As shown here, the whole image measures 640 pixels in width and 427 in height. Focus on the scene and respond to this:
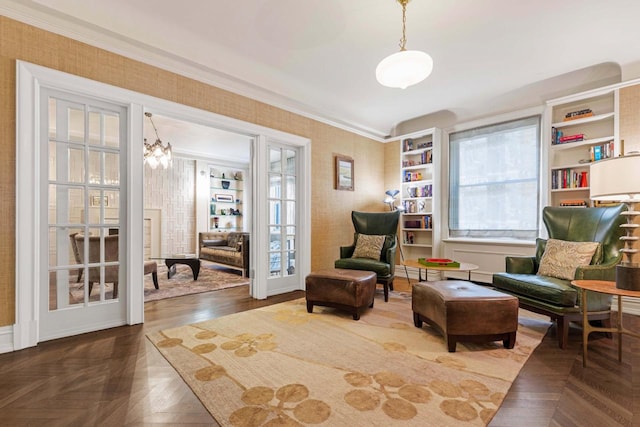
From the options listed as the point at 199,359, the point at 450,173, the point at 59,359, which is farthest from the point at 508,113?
the point at 59,359

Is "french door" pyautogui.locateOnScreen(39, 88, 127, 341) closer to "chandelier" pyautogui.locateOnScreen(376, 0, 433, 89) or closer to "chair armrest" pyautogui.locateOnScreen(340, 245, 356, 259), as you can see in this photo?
"chandelier" pyautogui.locateOnScreen(376, 0, 433, 89)

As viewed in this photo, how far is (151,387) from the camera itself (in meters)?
1.81

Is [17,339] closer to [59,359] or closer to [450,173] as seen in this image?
[59,359]

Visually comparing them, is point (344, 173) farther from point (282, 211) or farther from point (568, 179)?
point (568, 179)

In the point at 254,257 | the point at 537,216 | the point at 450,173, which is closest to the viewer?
the point at 254,257

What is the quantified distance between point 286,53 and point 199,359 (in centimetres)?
318

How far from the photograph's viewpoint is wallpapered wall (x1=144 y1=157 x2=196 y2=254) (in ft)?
23.3

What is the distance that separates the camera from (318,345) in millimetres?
2424

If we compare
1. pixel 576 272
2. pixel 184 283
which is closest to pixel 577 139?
pixel 576 272

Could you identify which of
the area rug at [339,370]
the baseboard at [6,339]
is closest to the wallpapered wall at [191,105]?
the baseboard at [6,339]

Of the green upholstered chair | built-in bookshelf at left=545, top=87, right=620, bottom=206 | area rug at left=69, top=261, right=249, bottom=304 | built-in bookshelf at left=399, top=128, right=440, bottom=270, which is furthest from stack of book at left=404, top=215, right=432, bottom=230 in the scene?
area rug at left=69, top=261, right=249, bottom=304

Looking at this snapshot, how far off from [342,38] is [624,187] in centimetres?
272

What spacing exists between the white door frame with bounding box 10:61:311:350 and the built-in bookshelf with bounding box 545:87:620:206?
13.6 feet

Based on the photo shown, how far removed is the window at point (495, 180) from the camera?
4.42m
